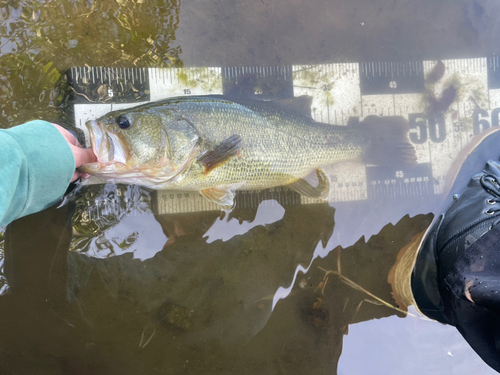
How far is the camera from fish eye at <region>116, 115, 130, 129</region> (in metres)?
1.95

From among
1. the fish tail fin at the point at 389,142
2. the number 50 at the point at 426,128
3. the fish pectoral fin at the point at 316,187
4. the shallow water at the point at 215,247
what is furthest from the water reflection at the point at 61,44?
the number 50 at the point at 426,128

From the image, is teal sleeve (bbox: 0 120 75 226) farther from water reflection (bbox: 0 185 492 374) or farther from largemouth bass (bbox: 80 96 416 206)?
water reflection (bbox: 0 185 492 374)

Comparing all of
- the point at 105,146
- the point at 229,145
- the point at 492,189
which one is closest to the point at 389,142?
the point at 492,189

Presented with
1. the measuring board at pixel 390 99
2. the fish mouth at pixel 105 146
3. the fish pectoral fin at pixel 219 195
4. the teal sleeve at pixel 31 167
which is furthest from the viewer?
the measuring board at pixel 390 99

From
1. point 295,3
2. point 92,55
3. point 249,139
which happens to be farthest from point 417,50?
point 92,55

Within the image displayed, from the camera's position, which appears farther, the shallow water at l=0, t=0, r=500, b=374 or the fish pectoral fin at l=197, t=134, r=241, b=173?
the shallow water at l=0, t=0, r=500, b=374

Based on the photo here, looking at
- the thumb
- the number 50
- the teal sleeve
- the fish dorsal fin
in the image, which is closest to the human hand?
the thumb

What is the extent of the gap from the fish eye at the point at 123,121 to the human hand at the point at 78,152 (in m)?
0.31

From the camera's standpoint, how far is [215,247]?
7.88ft

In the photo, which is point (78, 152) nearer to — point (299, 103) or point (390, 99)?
point (299, 103)

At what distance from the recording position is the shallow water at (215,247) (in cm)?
227

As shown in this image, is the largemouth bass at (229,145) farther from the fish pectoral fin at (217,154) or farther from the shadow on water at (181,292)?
the shadow on water at (181,292)

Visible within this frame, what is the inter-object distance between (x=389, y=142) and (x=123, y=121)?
207 centimetres

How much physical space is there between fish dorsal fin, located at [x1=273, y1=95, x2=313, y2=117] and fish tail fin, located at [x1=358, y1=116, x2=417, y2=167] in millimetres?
483
